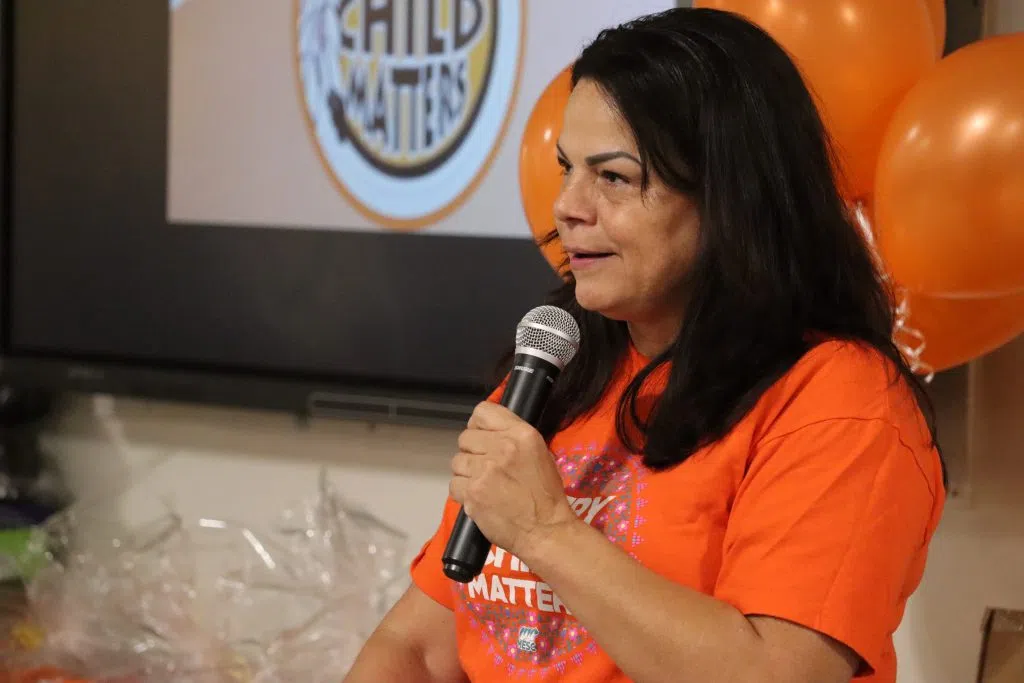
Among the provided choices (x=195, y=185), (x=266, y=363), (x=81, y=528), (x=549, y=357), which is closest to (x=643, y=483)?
(x=549, y=357)

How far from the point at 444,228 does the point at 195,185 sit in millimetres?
616

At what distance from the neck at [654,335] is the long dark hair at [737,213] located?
0.21 feet

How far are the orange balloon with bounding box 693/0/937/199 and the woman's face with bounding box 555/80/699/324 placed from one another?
326 mm

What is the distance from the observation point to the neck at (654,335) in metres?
1.23

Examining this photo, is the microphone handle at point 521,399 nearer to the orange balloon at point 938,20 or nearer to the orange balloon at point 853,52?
the orange balloon at point 853,52

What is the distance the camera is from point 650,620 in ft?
3.17

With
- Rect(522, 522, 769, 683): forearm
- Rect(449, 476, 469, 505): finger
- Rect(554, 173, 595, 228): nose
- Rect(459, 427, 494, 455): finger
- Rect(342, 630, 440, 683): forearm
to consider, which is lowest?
Rect(342, 630, 440, 683): forearm

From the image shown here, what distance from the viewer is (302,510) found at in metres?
2.42

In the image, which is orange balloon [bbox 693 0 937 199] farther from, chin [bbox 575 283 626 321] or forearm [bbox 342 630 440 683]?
forearm [bbox 342 630 440 683]

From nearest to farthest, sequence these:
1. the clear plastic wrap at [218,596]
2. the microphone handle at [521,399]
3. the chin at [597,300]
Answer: the microphone handle at [521,399] < the chin at [597,300] < the clear plastic wrap at [218,596]

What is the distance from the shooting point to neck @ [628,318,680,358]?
1.23 metres

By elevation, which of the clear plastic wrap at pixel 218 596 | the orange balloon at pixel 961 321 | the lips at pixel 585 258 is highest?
the lips at pixel 585 258

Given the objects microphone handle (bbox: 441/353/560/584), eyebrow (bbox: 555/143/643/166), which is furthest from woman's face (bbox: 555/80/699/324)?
microphone handle (bbox: 441/353/560/584)

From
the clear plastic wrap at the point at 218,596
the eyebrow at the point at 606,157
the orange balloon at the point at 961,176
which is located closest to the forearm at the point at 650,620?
the eyebrow at the point at 606,157
